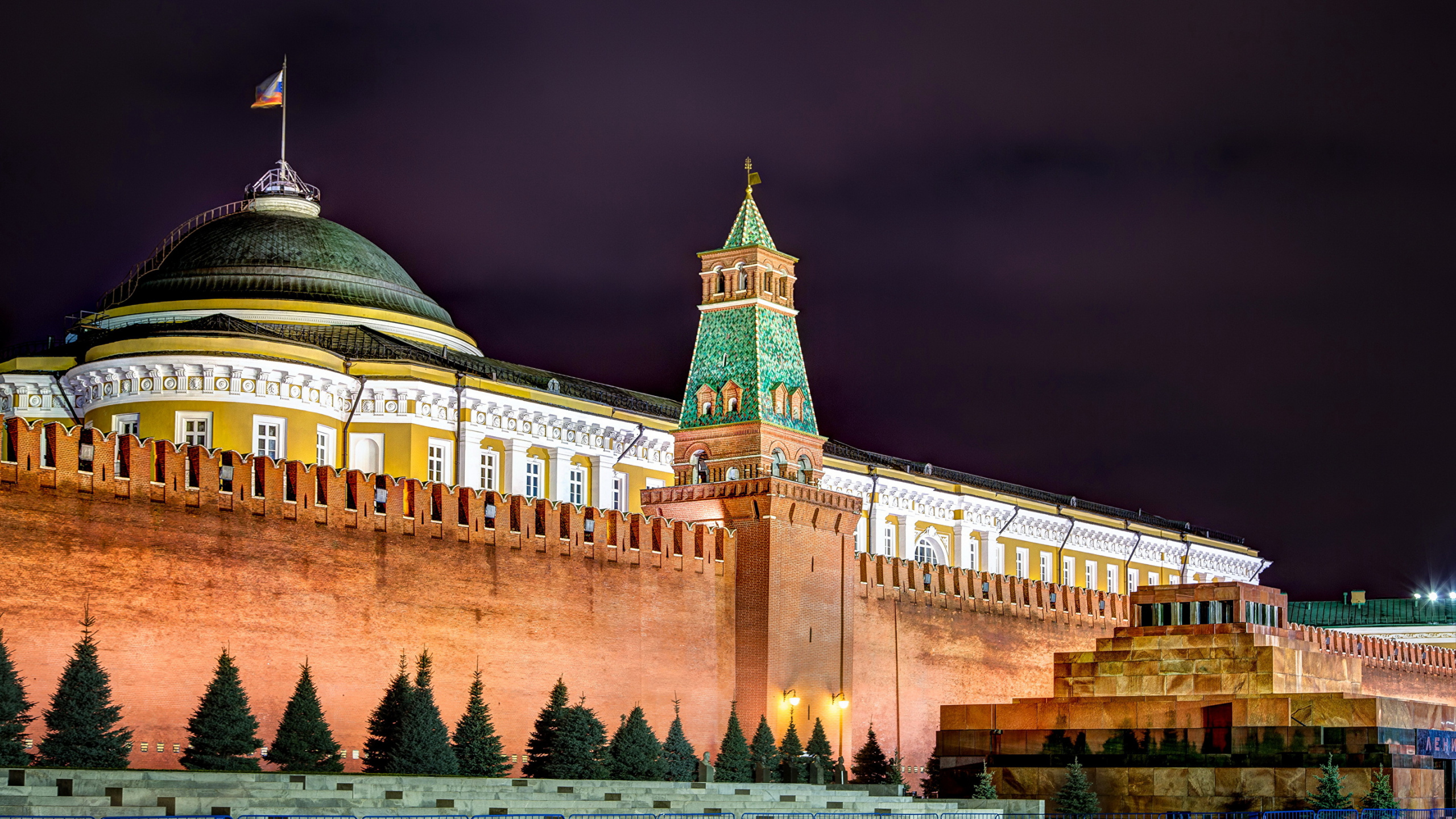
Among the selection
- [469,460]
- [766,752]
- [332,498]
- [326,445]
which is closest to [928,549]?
[469,460]

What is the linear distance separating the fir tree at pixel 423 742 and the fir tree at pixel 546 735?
2.13 m

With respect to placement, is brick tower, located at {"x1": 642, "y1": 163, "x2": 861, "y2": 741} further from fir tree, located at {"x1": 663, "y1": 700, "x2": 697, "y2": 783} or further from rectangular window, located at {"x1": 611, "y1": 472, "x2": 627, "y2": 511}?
rectangular window, located at {"x1": 611, "y1": 472, "x2": 627, "y2": 511}

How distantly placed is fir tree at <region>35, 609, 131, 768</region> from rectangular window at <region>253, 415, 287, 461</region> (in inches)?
516

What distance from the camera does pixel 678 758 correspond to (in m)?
32.9

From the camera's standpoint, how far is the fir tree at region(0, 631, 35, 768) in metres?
24.4

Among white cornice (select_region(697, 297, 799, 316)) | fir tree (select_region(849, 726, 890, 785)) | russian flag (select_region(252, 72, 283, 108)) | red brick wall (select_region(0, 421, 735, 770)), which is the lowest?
fir tree (select_region(849, 726, 890, 785))

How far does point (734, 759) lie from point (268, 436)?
11.6m

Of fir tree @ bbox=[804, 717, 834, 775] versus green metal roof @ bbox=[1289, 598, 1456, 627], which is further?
green metal roof @ bbox=[1289, 598, 1456, 627]

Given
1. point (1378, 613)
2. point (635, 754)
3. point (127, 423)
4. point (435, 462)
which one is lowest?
point (635, 754)

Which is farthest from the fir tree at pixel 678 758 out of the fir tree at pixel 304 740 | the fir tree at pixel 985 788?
the fir tree at pixel 304 740

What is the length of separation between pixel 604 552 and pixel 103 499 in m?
9.67

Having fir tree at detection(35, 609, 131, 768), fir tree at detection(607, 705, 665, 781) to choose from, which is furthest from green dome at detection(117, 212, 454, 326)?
fir tree at detection(35, 609, 131, 768)

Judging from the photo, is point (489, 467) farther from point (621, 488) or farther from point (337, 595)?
point (337, 595)

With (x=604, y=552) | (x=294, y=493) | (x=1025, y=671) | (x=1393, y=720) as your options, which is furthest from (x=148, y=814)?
(x=1025, y=671)
